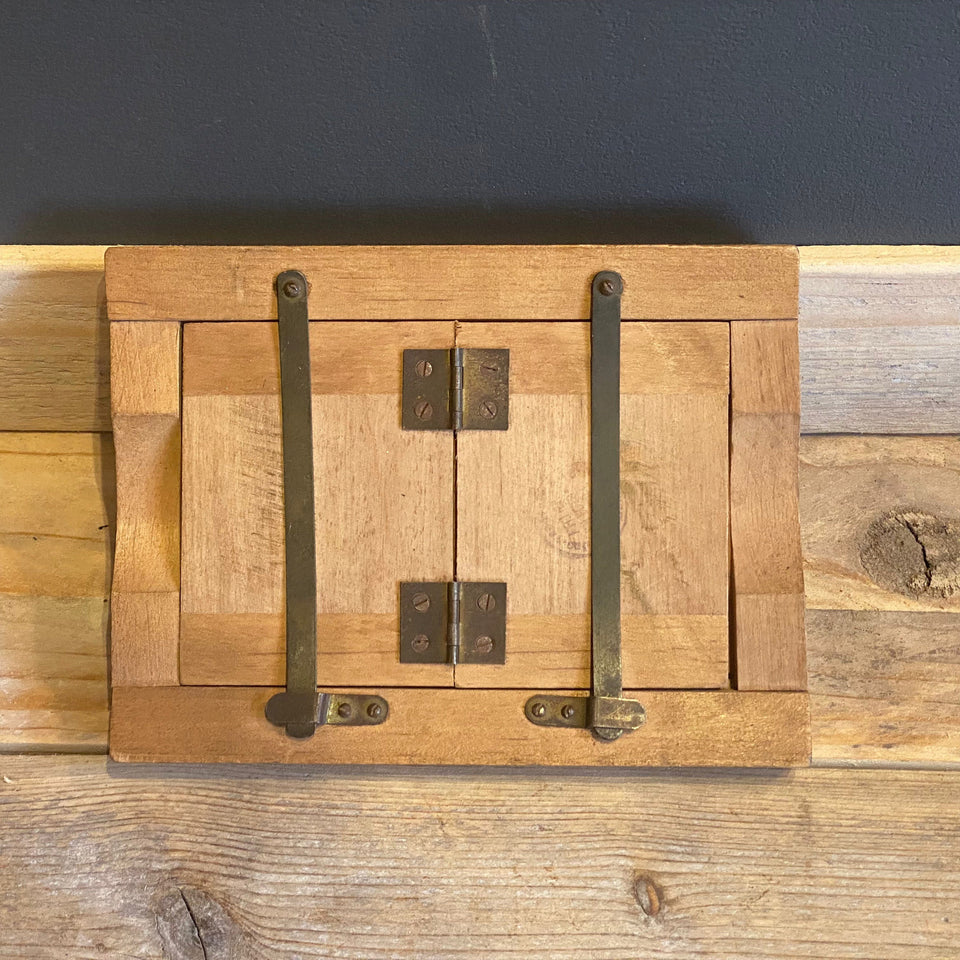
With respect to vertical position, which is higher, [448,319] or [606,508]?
[448,319]

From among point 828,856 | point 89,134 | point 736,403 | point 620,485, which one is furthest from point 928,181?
point 89,134

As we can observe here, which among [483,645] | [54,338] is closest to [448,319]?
[483,645]

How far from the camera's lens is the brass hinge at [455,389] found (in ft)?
2.35

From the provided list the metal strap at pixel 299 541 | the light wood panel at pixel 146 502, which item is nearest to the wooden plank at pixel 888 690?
the metal strap at pixel 299 541

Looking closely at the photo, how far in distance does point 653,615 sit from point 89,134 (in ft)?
2.16

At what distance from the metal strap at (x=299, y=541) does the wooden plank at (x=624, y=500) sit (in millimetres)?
133

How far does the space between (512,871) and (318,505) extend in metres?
0.38

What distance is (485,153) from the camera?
0.75 m

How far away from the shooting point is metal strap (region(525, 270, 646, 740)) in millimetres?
712

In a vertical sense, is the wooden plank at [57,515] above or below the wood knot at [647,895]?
above

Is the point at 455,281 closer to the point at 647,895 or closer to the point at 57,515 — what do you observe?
the point at 57,515

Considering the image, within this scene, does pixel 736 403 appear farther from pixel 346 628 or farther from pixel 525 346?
pixel 346 628

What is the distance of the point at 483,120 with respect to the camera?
735mm

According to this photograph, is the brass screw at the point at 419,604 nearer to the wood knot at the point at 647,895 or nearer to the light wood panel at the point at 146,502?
the light wood panel at the point at 146,502
